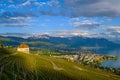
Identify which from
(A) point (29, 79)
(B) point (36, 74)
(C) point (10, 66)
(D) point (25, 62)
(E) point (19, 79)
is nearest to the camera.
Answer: (E) point (19, 79)

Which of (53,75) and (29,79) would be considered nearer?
(29,79)

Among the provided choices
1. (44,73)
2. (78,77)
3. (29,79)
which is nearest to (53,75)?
(44,73)

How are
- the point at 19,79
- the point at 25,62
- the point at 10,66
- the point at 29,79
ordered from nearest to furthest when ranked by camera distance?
the point at 19,79 → the point at 29,79 → the point at 10,66 → the point at 25,62

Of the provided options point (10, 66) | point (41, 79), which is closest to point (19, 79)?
point (41, 79)

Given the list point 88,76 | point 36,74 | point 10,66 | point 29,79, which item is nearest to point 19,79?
point 29,79

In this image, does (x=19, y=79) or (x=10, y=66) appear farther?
(x=10, y=66)

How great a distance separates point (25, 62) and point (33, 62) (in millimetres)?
4510

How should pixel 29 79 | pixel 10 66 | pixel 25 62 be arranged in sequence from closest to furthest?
pixel 29 79 < pixel 10 66 < pixel 25 62

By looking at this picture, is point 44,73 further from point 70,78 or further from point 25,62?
point 25,62

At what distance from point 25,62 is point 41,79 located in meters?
37.2

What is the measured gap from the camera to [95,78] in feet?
406

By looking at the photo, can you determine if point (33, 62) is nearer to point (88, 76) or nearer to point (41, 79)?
point (88, 76)

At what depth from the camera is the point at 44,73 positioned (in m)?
116

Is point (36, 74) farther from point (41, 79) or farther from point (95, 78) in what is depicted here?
Answer: point (95, 78)
